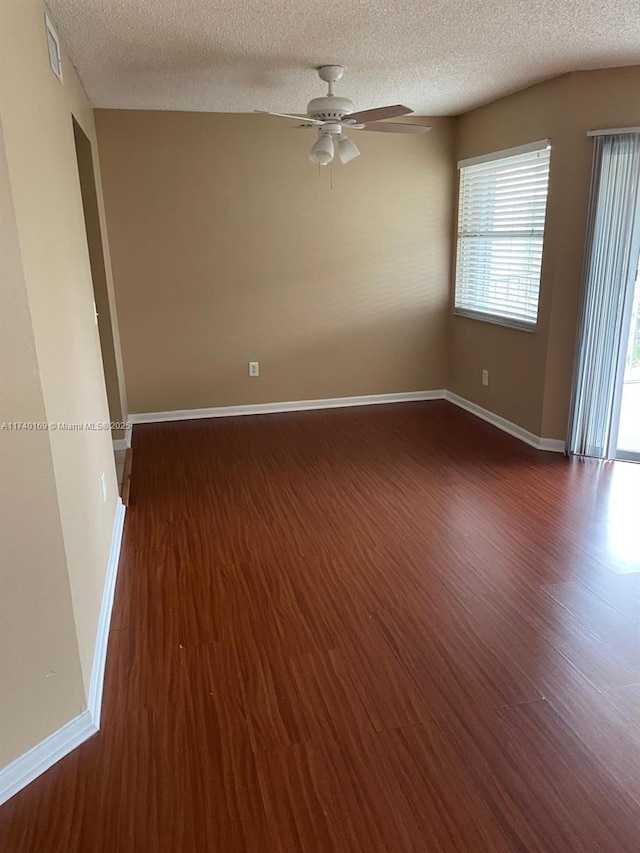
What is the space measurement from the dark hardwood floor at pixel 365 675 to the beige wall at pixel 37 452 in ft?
0.84

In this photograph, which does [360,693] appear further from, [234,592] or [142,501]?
[142,501]

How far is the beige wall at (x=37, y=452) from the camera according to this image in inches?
63.0

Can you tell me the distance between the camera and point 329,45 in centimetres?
314

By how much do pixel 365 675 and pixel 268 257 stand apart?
12.5 feet

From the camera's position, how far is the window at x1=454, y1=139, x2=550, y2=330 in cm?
433

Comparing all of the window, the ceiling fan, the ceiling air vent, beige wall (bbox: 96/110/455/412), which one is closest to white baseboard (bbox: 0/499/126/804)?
the ceiling air vent

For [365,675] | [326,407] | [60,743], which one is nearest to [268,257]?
[326,407]

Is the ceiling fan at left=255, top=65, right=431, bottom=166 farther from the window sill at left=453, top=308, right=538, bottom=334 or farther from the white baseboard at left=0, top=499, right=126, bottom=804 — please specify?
the white baseboard at left=0, top=499, right=126, bottom=804

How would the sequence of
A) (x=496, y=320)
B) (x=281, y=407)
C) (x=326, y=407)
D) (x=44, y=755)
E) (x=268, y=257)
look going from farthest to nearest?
(x=326, y=407)
(x=281, y=407)
(x=268, y=257)
(x=496, y=320)
(x=44, y=755)

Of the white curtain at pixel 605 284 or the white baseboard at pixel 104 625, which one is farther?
the white curtain at pixel 605 284

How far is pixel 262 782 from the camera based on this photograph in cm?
177

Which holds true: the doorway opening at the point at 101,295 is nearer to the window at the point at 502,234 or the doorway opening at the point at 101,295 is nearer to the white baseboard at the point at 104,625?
the white baseboard at the point at 104,625

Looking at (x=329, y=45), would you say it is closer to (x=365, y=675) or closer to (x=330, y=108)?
(x=330, y=108)

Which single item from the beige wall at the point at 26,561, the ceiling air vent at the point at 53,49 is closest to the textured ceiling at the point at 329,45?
the ceiling air vent at the point at 53,49
